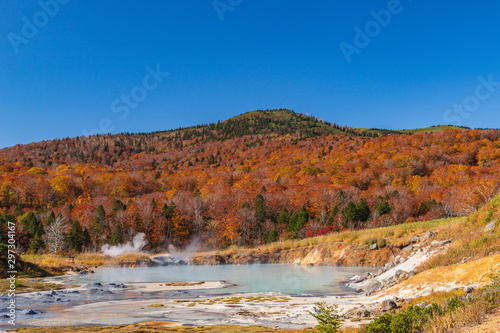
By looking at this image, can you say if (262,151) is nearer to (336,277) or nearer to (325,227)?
(325,227)

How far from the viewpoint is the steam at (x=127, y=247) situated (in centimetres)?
6105

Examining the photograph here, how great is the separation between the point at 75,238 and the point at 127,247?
29.0ft

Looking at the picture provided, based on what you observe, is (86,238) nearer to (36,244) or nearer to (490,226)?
(36,244)

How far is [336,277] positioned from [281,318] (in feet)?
57.1

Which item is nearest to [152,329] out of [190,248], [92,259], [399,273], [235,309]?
[235,309]

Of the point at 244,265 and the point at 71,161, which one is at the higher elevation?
the point at 71,161

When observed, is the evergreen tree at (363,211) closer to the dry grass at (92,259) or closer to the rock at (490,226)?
the dry grass at (92,259)

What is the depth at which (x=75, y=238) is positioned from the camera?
62000 mm

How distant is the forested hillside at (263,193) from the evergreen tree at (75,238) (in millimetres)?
181

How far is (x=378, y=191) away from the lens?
79.6 meters

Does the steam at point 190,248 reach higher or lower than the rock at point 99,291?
lower

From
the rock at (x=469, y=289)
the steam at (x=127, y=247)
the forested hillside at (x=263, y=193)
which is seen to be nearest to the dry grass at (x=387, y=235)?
the forested hillside at (x=263, y=193)

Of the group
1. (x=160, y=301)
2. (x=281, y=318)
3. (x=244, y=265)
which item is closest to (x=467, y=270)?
(x=281, y=318)

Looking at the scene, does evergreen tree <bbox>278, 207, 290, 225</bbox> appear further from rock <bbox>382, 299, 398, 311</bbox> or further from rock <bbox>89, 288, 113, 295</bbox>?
rock <bbox>382, 299, 398, 311</bbox>
